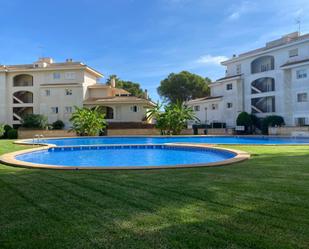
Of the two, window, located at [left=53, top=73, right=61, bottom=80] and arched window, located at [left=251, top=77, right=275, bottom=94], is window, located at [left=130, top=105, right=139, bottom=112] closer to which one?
window, located at [left=53, top=73, right=61, bottom=80]

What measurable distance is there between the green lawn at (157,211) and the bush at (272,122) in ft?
93.2

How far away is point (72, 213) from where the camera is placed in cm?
477

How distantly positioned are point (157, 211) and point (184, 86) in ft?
179

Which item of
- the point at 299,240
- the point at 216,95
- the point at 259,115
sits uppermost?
the point at 216,95

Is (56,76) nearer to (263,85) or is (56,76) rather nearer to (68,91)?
(68,91)

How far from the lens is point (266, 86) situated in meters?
39.0

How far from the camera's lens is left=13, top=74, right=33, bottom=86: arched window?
4453 cm

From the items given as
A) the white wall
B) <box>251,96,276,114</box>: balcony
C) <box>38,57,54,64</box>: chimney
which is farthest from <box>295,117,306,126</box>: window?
the white wall

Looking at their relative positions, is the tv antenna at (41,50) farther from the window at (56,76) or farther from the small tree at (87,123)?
the small tree at (87,123)

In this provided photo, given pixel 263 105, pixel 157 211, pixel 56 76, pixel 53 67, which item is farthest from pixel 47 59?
pixel 157 211

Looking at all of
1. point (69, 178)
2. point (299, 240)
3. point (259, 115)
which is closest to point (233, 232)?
point (299, 240)

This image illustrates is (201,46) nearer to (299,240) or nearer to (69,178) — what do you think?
(69,178)

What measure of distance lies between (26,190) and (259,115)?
3621cm

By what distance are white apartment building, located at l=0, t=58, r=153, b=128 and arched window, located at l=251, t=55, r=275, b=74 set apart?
14.7m
